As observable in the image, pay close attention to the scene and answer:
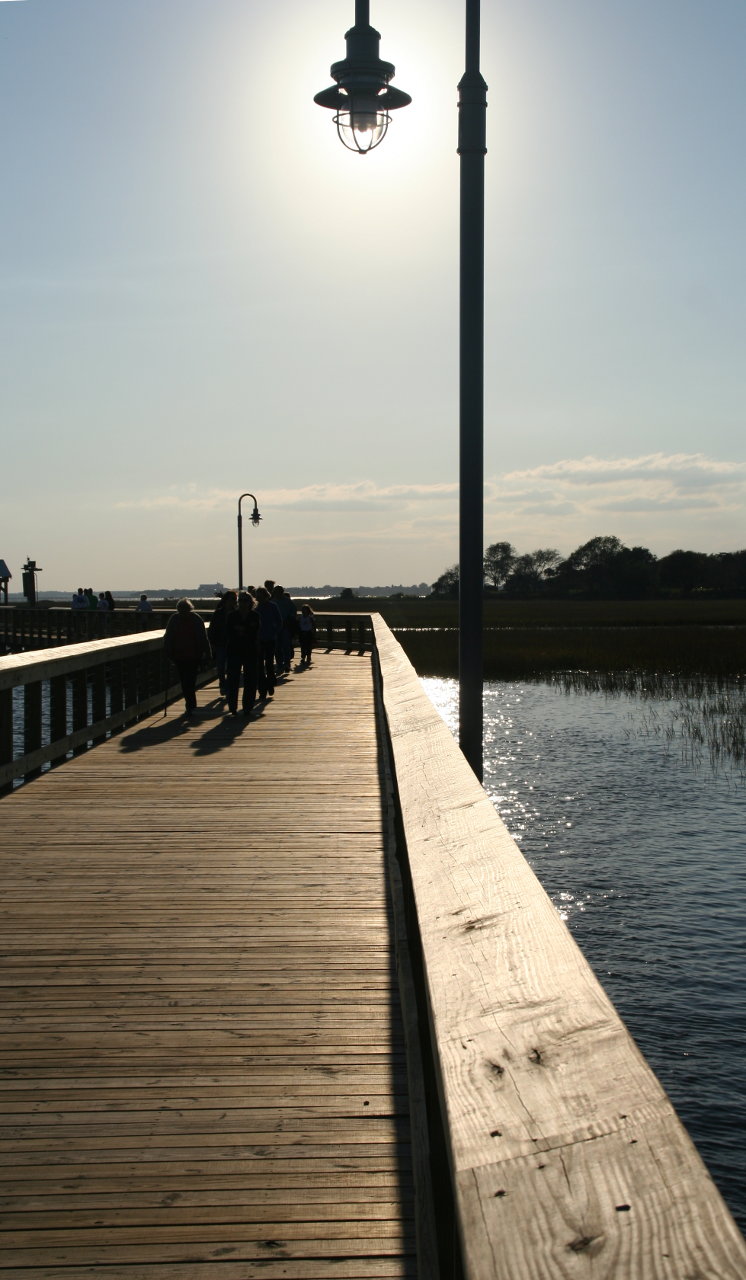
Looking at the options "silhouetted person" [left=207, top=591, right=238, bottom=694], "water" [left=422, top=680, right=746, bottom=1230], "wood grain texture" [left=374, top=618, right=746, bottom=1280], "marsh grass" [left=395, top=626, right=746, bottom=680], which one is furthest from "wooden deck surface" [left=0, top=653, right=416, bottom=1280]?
"marsh grass" [left=395, top=626, right=746, bottom=680]

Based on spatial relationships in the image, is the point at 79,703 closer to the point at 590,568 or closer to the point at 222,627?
the point at 222,627

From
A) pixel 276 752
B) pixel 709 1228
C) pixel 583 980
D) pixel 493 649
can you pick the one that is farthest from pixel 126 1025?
pixel 493 649

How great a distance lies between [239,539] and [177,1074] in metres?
40.6

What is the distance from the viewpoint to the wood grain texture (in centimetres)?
118

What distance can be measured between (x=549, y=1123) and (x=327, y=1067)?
8.27 feet

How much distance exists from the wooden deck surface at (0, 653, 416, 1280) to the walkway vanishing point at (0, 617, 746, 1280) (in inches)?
0.4

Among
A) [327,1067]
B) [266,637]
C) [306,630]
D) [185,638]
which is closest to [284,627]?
[306,630]

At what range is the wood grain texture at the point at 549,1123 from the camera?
1.18 meters

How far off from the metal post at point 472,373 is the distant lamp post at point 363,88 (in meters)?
1.01

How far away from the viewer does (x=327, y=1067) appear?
378 cm

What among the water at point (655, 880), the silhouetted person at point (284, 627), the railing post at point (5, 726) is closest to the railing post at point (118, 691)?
the railing post at point (5, 726)

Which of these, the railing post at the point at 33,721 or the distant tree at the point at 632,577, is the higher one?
the distant tree at the point at 632,577

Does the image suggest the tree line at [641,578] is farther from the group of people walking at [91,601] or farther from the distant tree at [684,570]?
the group of people walking at [91,601]

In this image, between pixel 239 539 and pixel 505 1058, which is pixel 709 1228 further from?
pixel 239 539
